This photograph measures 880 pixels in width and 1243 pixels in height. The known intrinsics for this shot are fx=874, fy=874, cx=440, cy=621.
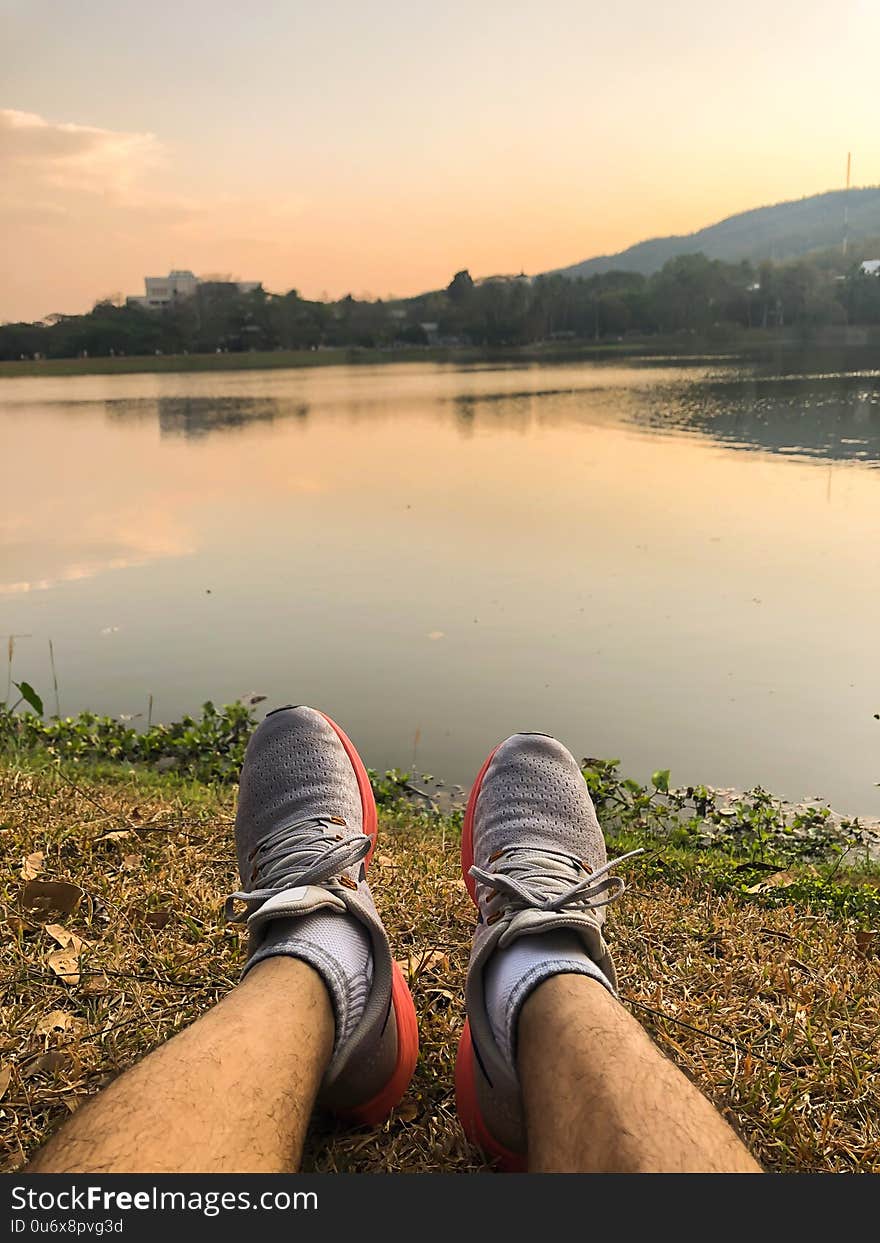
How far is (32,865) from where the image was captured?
1.80 m

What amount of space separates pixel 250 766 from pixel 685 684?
230cm

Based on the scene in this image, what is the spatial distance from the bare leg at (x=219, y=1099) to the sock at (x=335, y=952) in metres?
0.04

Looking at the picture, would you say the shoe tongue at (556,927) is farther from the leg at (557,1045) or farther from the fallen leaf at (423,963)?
the fallen leaf at (423,963)

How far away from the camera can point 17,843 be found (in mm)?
1898

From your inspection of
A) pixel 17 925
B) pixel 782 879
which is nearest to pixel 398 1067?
pixel 17 925

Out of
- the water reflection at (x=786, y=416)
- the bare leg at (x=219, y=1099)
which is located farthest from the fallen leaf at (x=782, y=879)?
the water reflection at (x=786, y=416)

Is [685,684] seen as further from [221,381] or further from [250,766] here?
[221,381]

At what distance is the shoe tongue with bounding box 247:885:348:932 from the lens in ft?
4.07

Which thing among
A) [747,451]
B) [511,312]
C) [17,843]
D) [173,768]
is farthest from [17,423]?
[511,312]

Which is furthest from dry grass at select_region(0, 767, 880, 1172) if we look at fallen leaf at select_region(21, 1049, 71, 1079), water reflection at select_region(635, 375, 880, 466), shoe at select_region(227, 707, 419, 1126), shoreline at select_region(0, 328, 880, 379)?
shoreline at select_region(0, 328, 880, 379)

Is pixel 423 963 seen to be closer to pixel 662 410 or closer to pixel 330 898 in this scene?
pixel 330 898

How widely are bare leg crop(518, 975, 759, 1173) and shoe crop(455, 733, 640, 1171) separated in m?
0.06

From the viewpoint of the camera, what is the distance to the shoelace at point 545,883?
50.6 inches

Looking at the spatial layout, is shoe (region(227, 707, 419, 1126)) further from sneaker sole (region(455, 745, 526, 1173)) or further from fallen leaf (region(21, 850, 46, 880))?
fallen leaf (region(21, 850, 46, 880))
